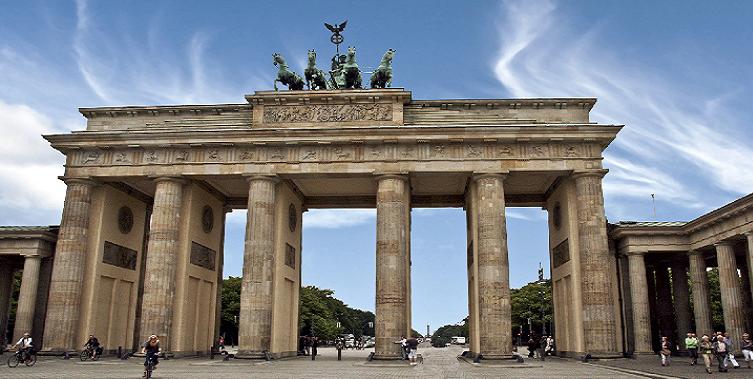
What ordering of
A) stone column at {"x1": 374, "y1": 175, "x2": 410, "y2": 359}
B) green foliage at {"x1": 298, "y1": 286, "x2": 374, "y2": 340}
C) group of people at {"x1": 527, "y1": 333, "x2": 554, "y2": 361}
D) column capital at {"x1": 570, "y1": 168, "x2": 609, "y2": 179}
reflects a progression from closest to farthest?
1. stone column at {"x1": 374, "y1": 175, "x2": 410, "y2": 359}
2. column capital at {"x1": 570, "y1": 168, "x2": 609, "y2": 179}
3. group of people at {"x1": 527, "y1": 333, "x2": 554, "y2": 361}
4. green foliage at {"x1": 298, "y1": 286, "x2": 374, "y2": 340}

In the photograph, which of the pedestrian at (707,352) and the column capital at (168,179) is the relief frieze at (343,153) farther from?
the pedestrian at (707,352)

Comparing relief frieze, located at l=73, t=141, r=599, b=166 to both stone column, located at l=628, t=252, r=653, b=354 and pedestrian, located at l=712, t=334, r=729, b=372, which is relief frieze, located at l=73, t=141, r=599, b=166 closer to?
stone column, located at l=628, t=252, r=653, b=354

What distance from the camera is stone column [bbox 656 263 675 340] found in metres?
44.2

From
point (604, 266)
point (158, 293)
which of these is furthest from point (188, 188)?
point (604, 266)

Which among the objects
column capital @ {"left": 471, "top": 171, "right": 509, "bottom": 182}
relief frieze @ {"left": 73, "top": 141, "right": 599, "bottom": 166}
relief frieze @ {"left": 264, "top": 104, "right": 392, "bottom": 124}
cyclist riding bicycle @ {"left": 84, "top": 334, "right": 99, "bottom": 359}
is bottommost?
cyclist riding bicycle @ {"left": 84, "top": 334, "right": 99, "bottom": 359}

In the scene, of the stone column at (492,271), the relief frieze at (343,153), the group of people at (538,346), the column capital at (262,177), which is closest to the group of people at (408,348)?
the stone column at (492,271)

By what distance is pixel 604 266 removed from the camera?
35.5 metres

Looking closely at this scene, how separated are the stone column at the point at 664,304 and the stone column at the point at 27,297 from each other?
4251cm

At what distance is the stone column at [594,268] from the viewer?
34.6m

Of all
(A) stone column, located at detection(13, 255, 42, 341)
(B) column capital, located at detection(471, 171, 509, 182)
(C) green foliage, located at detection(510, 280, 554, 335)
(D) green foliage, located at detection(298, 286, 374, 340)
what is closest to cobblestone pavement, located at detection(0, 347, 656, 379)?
(A) stone column, located at detection(13, 255, 42, 341)

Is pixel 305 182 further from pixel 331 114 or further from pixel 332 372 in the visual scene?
pixel 332 372

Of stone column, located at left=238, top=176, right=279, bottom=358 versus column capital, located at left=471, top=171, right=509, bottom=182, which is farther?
column capital, located at left=471, top=171, right=509, bottom=182

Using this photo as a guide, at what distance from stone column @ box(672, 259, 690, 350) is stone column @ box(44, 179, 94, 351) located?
3848 cm

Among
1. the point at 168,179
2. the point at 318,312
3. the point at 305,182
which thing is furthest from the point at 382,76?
the point at 318,312
